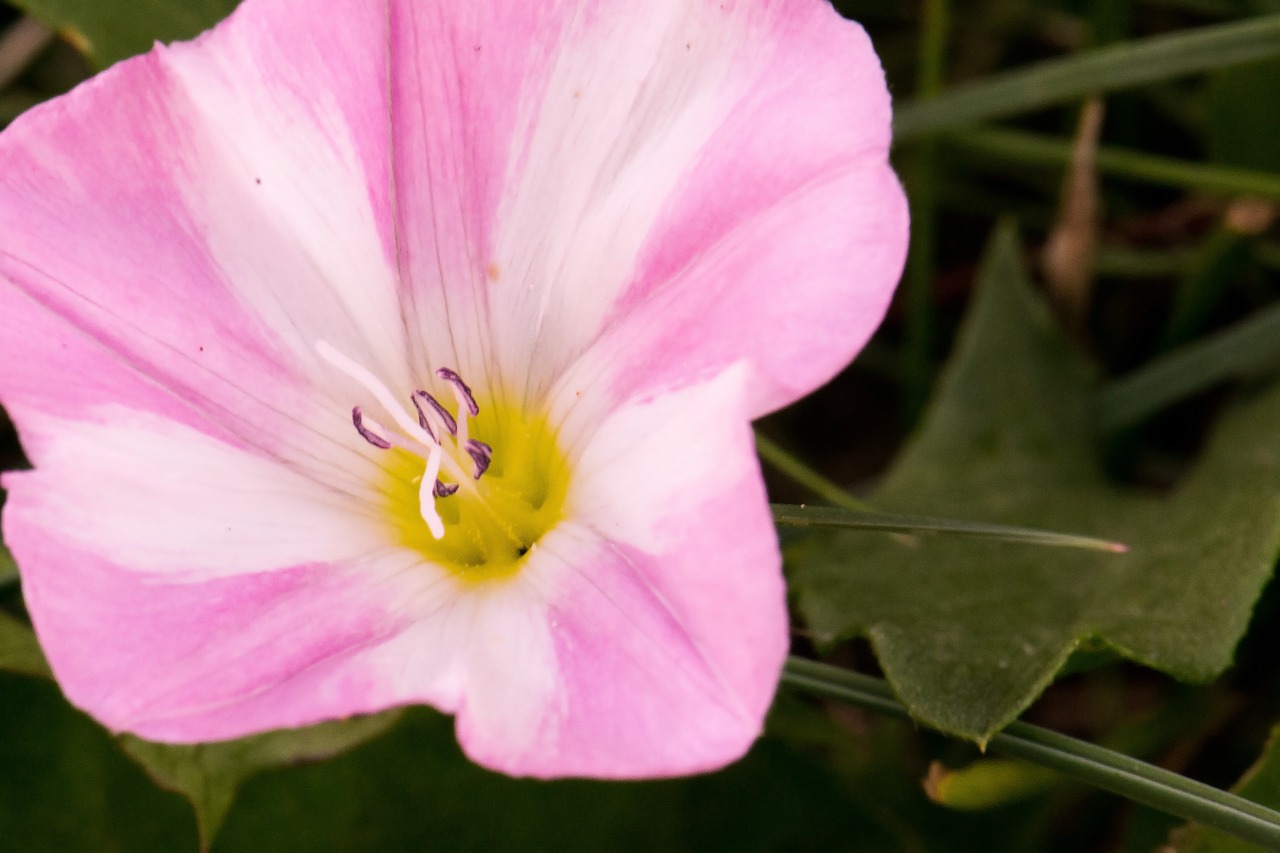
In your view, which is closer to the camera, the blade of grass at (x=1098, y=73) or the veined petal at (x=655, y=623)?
the veined petal at (x=655, y=623)

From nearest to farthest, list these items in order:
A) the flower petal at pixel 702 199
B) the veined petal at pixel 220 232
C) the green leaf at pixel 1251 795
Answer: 1. the flower petal at pixel 702 199
2. the veined petal at pixel 220 232
3. the green leaf at pixel 1251 795

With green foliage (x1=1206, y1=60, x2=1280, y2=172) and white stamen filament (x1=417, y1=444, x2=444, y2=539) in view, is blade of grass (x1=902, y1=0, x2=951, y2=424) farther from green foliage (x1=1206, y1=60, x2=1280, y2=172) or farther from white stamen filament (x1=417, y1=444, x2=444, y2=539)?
white stamen filament (x1=417, y1=444, x2=444, y2=539)

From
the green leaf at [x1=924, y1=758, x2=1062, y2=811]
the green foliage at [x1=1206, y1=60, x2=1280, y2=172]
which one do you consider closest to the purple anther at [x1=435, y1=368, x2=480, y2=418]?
the green leaf at [x1=924, y1=758, x2=1062, y2=811]

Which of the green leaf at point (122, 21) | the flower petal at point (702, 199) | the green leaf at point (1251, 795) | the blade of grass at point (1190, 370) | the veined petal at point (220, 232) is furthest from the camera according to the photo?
the blade of grass at point (1190, 370)

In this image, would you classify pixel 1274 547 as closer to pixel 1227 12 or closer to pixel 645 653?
pixel 645 653

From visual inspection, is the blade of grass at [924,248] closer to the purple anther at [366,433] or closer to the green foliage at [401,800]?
the green foliage at [401,800]

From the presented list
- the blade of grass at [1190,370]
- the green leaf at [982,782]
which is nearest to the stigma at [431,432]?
the green leaf at [982,782]

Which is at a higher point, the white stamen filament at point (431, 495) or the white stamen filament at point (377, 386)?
the white stamen filament at point (377, 386)
